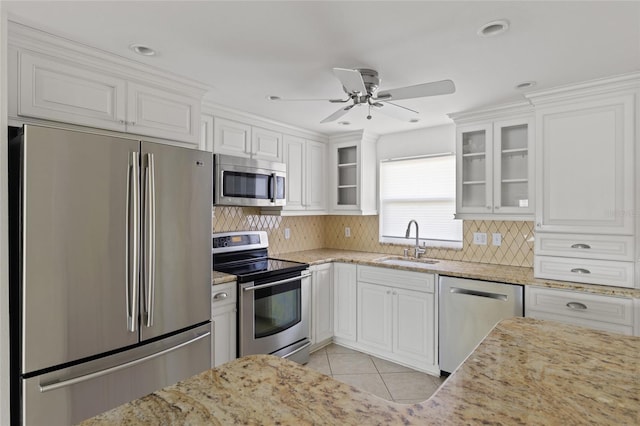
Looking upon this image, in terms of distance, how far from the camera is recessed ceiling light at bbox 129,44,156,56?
195cm

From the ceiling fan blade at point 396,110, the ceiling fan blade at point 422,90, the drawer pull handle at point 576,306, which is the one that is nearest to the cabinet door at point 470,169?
the ceiling fan blade at point 396,110

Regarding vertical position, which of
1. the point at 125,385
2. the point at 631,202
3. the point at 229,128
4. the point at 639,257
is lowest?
the point at 125,385

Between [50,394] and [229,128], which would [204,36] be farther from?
[50,394]

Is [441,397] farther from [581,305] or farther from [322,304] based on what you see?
[322,304]

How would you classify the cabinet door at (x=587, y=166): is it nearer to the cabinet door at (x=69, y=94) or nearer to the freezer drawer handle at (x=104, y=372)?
the freezer drawer handle at (x=104, y=372)

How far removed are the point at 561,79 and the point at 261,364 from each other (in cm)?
265

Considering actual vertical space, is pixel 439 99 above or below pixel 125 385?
above

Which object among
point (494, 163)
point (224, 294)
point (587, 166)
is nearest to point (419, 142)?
point (494, 163)

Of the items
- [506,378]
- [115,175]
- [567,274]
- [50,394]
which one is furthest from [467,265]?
[50,394]

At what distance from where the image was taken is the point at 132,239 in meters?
1.93

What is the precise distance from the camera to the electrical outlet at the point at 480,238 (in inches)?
137

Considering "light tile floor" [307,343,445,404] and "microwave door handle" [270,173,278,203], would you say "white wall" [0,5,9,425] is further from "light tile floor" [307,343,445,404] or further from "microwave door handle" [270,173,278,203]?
"light tile floor" [307,343,445,404]

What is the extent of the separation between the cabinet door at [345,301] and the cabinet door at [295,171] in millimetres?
813

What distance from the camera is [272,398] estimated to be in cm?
93
